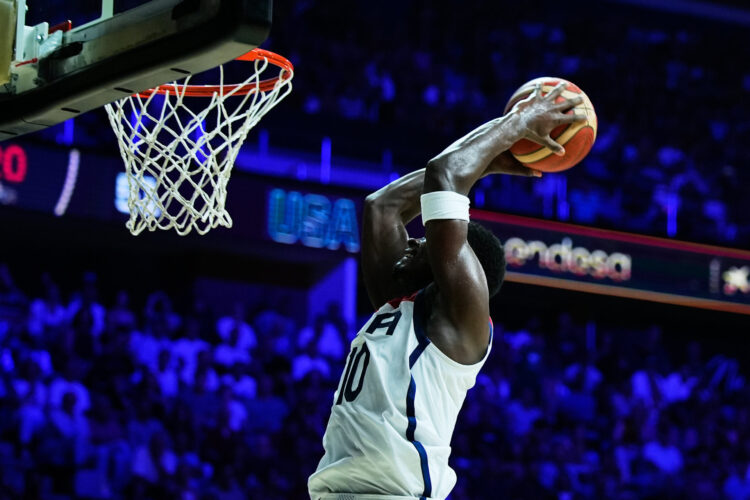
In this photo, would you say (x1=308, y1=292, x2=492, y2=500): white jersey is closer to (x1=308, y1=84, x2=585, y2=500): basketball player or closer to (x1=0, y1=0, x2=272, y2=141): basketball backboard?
(x1=308, y1=84, x2=585, y2=500): basketball player

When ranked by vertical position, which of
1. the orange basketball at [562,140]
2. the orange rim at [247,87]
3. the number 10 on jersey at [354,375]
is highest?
the orange rim at [247,87]

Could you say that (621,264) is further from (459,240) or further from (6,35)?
(6,35)

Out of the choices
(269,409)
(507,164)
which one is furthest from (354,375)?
(269,409)

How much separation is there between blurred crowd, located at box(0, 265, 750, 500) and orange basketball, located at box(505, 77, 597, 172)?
4323 millimetres

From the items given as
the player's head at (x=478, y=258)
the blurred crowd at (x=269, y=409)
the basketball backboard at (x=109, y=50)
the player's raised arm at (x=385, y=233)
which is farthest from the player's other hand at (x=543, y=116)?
the blurred crowd at (x=269, y=409)

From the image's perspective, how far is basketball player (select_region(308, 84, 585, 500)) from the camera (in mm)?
2781

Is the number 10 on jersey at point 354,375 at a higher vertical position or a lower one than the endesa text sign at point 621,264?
lower

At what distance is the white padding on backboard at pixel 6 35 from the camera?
2920 mm

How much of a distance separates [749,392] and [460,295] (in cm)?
809

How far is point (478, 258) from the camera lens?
3.09 meters

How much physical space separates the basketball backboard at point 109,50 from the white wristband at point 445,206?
68 cm

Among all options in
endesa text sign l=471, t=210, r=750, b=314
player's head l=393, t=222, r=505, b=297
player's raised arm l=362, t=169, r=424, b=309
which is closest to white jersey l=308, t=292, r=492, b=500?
player's head l=393, t=222, r=505, b=297

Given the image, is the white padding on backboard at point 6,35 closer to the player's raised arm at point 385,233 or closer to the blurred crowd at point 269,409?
the player's raised arm at point 385,233

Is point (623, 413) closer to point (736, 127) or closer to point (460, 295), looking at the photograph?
point (736, 127)
